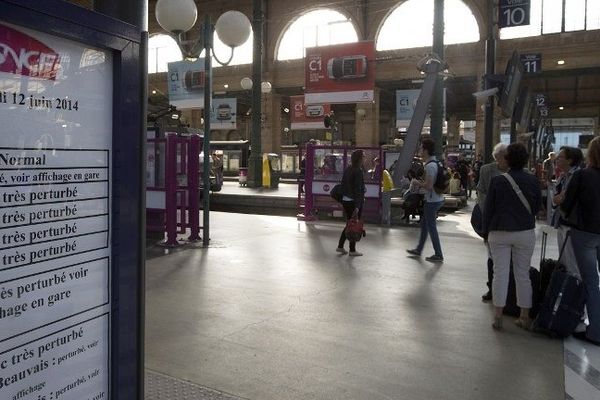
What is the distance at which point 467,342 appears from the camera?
443 centimetres

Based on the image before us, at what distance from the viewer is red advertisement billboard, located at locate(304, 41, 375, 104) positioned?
17547 millimetres

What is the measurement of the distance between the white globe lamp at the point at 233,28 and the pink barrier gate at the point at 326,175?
4.41m

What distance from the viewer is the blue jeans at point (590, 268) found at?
14.8 ft

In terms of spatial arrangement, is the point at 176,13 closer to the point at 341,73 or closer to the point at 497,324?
the point at 497,324

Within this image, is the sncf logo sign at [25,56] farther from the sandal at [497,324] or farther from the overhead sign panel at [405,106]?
the overhead sign panel at [405,106]

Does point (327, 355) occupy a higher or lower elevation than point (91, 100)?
lower

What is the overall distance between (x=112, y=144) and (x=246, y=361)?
2406 mm

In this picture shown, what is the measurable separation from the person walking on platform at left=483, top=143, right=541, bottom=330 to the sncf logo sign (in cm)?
387

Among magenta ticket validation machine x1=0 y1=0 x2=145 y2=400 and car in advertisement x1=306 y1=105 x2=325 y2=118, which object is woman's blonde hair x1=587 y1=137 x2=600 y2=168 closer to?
magenta ticket validation machine x1=0 y1=0 x2=145 y2=400

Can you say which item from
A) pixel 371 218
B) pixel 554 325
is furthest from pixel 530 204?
pixel 371 218

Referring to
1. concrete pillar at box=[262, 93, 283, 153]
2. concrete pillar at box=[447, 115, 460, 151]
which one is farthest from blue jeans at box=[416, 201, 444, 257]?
concrete pillar at box=[447, 115, 460, 151]

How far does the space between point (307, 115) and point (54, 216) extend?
25222 millimetres

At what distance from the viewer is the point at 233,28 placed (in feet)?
28.3

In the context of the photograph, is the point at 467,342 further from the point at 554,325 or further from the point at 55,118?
the point at 55,118
